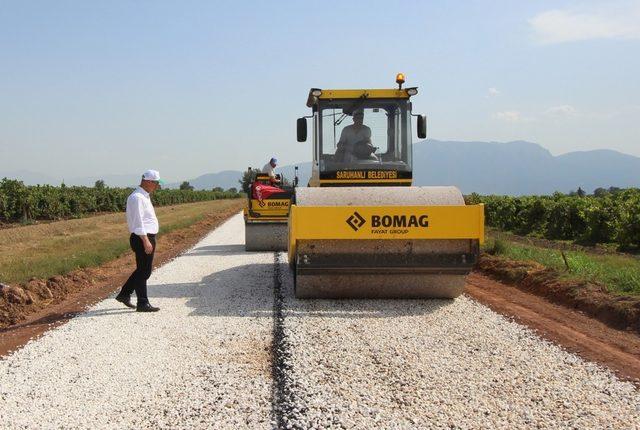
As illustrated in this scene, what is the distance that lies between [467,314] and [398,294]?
1.14 m

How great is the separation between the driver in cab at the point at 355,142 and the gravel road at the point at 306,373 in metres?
2.79

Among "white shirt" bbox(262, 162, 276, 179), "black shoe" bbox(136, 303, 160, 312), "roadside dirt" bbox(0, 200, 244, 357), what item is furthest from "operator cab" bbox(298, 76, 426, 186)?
"white shirt" bbox(262, 162, 276, 179)

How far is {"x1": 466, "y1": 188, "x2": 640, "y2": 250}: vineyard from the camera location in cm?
1786

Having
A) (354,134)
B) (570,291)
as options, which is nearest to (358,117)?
(354,134)

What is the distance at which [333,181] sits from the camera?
→ 387 inches

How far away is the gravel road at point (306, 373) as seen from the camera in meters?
4.44

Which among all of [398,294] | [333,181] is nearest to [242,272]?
[333,181]

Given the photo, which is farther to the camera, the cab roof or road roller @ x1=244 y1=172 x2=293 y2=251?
road roller @ x1=244 y1=172 x2=293 y2=251

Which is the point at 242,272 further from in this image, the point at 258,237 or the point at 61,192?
the point at 61,192

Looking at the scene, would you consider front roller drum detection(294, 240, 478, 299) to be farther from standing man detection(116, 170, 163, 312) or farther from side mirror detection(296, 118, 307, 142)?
side mirror detection(296, 118, 307, 142)

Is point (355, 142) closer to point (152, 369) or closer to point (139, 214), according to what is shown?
point (139, 214)

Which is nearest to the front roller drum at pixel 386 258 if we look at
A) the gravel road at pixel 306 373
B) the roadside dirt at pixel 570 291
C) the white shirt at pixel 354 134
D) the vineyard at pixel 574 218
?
the gravel road at pixel 306 373

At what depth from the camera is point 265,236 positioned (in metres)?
15.3

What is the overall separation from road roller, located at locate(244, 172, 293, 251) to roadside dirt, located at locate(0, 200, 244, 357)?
255 centimetres
